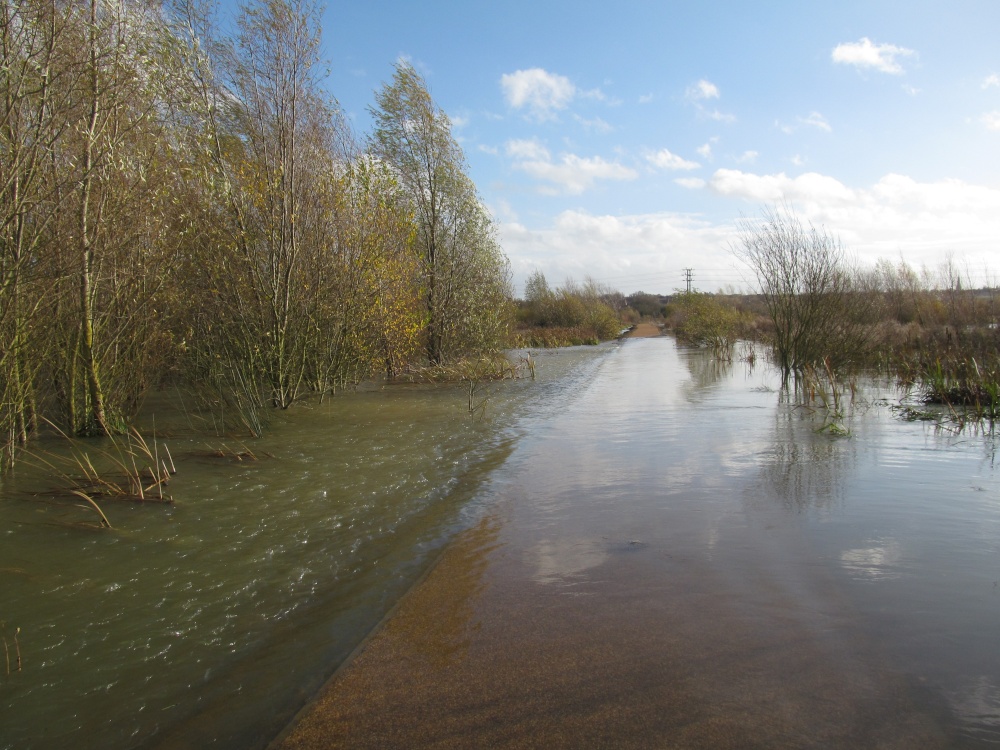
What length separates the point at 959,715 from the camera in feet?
8.07

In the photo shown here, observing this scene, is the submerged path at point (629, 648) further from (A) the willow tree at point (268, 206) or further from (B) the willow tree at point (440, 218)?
(B) the willow tree at point (440, 218)

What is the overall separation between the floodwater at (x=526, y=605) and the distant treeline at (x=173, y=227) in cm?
195

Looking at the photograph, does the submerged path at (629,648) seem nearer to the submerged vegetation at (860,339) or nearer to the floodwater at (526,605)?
the floodwater at (526,605)

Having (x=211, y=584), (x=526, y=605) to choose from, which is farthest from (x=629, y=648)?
(x=211, y=584)

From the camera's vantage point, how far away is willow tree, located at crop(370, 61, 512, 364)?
1739 centimetres

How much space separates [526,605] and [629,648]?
2.37 feet

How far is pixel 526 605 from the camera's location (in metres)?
3.56

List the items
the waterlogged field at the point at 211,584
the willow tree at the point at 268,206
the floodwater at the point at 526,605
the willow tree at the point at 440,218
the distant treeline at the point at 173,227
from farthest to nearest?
the willow tree at the point at 440,218
the willow tree at the point at 268,206
the distant treeline at the point at 173,227
the waterlogged field at the point at 211,584
the floodwater at the point at 526,605

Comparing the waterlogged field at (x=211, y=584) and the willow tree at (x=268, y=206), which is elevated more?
the willow tree at (x=268, y=206)

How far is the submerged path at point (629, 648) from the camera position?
2.44 metres

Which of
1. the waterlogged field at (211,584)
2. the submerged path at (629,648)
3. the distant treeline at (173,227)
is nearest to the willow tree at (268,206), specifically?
the distant treeline at (173,227)

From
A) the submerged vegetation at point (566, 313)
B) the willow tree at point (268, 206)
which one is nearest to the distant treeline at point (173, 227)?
the willow tree at point (268, 206)

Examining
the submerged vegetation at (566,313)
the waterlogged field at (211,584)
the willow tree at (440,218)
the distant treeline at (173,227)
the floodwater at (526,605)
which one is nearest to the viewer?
the floodwater at (526,605)

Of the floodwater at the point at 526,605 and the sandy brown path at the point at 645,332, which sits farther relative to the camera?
the sandy brown path at the point at 645,332
